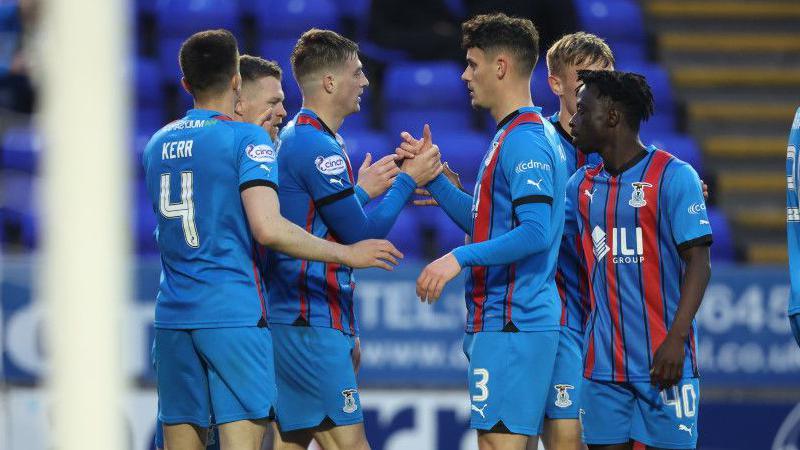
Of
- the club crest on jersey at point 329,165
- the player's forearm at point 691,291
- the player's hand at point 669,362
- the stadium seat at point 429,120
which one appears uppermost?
the stadium seat at point 429,120

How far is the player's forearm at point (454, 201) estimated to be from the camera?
14.8ft

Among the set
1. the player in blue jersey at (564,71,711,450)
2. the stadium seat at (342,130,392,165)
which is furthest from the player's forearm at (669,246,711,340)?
the stadium seat at (342,130,392,165)

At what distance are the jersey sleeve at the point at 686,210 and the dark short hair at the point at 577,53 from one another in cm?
96

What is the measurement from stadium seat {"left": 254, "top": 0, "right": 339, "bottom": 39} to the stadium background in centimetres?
1

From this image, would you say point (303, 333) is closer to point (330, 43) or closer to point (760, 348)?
point (330, 43)

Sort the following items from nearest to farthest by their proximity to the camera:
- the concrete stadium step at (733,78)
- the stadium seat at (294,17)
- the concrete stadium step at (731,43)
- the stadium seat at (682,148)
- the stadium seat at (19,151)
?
1. the stadium seat at (19,151)
2. the stadium seat at (682,148)
3. the stadium seat at (294,17)
4. the concrete stadium step at (733,78)
5. the concrete stadium step at (731,43)

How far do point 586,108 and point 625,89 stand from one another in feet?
0.49

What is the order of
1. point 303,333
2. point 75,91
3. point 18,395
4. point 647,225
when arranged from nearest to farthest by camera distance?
point 75,91 → point 647,225 → point 303,333 → point 18,395

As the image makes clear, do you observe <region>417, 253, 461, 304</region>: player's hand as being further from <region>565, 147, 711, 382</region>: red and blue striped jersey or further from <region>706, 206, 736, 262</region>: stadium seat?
<region>706, 206, 736, 262</region>: stadium seat

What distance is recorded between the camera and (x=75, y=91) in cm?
153

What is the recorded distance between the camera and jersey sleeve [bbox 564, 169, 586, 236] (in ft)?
14.0

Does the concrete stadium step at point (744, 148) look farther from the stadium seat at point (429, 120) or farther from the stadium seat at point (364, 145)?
the stadium seat at point (364, 145)

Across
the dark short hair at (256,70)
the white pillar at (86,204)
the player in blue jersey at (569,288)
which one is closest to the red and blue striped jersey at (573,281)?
the player in blue jersey at (569,288)

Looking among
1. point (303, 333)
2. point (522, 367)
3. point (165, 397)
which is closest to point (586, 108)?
point (522, 367)
